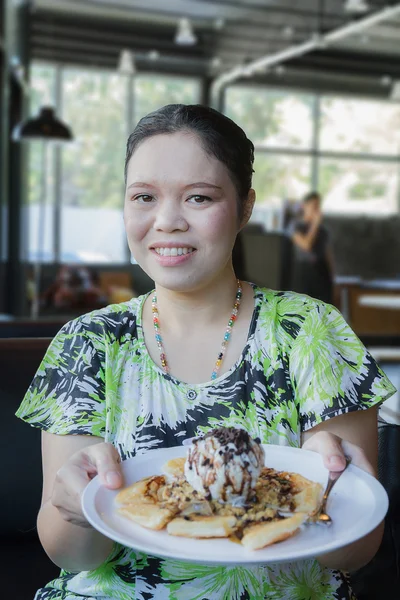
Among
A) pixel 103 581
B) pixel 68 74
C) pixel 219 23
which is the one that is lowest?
pixel 103 581

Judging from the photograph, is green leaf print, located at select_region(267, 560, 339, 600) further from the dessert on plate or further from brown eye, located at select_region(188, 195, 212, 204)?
brown eye, located at select_region(188, 195, 212, 204)

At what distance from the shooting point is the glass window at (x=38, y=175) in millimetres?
10031

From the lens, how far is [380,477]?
5.22 ft

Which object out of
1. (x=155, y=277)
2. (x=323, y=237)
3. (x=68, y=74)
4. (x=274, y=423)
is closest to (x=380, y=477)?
(x=274, y=423)

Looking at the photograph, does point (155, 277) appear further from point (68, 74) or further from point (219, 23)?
point (219, 23)

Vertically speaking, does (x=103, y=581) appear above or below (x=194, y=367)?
below

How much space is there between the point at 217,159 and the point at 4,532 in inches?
41.3

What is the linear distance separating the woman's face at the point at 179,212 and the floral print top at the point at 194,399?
169mm

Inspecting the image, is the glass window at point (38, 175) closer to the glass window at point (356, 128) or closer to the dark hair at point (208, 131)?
the glass window at point (356, 128)

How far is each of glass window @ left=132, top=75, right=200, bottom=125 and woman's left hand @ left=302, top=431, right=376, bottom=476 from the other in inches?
380

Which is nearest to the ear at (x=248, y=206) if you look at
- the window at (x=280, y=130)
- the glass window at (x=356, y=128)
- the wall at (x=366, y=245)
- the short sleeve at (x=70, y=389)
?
the short sleeve at (x=70, y=389)

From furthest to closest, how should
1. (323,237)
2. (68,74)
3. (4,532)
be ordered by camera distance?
(68,74) < (323,237) < (4,532)

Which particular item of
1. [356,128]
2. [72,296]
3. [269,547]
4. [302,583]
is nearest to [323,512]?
[269,547]

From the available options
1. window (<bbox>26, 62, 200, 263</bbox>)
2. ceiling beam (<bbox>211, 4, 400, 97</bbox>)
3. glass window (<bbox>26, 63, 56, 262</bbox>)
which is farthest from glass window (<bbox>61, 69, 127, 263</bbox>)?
ceiling beam (<bbox>211, 4, 400, 97</bbox>)
